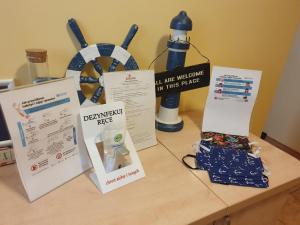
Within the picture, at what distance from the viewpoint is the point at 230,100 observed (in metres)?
1.02

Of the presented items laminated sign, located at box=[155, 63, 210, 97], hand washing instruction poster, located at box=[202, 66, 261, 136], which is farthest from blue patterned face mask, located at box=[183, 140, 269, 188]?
laminated sign, located at box=[155, 63, 210, 97]

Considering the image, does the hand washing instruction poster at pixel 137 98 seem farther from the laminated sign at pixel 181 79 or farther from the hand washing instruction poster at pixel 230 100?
the hand washing instruction poster at pixel 230 100

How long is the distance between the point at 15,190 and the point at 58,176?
11 cm

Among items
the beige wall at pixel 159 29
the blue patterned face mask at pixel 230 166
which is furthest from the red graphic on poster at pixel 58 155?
the blue patterned face mask at pixel 230 166

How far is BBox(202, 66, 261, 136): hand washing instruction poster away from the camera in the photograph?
998 millimetres

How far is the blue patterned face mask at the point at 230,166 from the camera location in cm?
81

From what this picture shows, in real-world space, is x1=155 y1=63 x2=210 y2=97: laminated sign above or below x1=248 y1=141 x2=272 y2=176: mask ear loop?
above

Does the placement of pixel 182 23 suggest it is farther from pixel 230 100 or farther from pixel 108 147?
pixel 108 147

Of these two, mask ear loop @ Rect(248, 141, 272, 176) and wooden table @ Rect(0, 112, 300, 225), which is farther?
mask ear loop @ Rect(248, 141, 272, 176)

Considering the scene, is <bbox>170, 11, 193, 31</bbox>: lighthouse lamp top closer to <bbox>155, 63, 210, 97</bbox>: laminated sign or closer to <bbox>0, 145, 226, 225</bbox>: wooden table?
<bbox>155, 63, 210, 97</bbox>: laminated sign

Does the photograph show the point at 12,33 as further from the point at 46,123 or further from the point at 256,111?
the point at 256,111

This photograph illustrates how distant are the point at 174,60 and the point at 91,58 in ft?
0.99

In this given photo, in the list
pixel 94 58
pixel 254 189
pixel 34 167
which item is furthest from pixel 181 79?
pixel 34 167

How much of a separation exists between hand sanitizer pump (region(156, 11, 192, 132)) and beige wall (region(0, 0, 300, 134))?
4.8 inches
